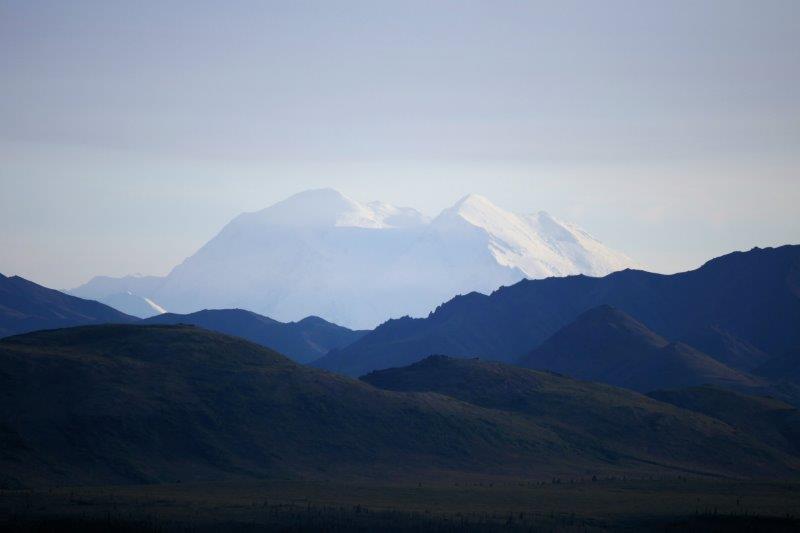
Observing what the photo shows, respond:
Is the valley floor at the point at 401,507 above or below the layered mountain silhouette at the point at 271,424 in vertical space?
below

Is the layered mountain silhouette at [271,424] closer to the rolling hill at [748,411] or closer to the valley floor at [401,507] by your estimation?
the rolling hill at [748,411]

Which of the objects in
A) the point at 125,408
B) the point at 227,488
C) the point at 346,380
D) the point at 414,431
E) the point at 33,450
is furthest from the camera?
the point at 346,380

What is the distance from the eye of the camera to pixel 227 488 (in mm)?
116375

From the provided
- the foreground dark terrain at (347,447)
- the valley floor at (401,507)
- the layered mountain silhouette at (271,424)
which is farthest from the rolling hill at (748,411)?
the valley floor at (401,507)

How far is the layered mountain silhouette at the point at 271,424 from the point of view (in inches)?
5197

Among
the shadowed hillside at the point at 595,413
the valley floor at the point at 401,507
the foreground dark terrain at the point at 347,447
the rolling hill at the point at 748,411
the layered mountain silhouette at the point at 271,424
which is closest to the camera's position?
the valley floor at the point at 401,507

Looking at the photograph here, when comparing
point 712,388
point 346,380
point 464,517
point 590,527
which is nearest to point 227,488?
point 464,517

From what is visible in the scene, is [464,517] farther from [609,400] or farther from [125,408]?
[609,400]

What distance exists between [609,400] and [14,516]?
11526 cm

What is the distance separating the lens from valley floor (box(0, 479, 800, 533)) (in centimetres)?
8756

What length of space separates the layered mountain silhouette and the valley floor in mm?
15315

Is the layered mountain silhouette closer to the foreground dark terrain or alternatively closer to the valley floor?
the foreground dark terrain

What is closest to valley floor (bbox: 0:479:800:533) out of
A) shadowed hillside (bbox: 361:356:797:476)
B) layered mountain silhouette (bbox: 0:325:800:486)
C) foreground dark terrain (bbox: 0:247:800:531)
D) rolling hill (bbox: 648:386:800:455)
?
foreground dark terrain (bbox: 0:247:800:531)

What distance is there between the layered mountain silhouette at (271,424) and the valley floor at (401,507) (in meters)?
15.3
